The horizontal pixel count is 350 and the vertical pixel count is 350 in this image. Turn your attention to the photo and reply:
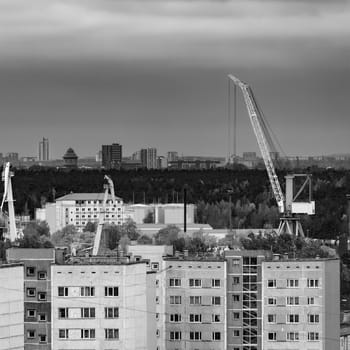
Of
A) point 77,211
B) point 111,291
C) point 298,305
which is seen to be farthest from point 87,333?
point 77,211

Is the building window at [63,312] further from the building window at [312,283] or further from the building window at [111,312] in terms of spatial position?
the building window at [312,283]

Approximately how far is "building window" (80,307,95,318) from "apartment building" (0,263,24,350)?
1544mm

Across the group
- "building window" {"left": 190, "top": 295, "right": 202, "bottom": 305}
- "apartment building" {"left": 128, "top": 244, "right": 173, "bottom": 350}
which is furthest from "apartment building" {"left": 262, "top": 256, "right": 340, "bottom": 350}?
"apartment building" {"left": 128, "top": 244, "right": 173, "bottom": 350}

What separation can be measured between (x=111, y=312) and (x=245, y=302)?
8727 mm

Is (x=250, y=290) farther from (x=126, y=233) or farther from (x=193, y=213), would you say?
(x=193, y=213)

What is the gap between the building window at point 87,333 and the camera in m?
53.3

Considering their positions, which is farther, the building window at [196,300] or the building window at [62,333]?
the building window at [196,300]

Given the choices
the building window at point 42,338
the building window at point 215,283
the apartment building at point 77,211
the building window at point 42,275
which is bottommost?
the building window at point 42,338

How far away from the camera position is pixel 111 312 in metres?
53.1

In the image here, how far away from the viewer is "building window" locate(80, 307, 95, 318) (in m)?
53.2

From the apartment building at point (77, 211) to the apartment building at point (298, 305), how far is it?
9465cm

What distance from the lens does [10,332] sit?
51.6 meters

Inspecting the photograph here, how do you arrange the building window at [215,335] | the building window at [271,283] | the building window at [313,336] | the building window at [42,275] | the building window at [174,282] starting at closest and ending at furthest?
the building window at [42,275]
the building window at [313,336]
the building window at [271,283]
the building window at [215,335]
the building window at [174,282]

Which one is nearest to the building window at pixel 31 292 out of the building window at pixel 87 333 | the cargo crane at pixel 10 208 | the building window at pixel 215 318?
the building window at pixel 87 333
